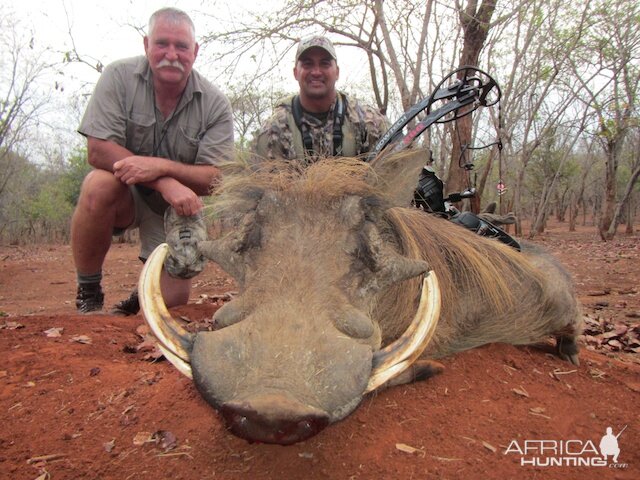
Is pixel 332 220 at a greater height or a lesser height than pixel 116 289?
greater

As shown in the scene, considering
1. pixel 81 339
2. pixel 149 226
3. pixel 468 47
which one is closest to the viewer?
pixel 81 339

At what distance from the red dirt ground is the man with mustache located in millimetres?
830

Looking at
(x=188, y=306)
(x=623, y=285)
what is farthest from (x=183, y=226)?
(x=623, y=285)

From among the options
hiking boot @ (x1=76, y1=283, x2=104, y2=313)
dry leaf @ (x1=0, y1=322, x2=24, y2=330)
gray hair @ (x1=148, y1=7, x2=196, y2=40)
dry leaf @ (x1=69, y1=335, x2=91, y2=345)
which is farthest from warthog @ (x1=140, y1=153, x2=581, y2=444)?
gray hair @ (x1=148, y1=7, x2=196, y2=40)

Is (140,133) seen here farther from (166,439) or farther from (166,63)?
(166,439)

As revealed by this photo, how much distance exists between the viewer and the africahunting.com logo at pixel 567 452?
1.57 meters

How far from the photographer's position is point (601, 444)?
5.58ft

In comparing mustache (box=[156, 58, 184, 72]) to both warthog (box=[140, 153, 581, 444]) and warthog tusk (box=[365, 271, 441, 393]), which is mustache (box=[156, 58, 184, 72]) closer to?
warthog (box=[140, 153, 581, 444])

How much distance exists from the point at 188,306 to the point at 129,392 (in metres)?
1.73

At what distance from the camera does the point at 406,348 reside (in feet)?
4.53

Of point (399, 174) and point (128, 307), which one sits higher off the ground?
point (399, 174)

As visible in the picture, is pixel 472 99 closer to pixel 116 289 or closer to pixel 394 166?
pixel 394 166

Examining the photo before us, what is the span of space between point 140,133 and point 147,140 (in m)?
0.07

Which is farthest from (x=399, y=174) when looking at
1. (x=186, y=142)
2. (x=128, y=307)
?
(x=128, y=307)
